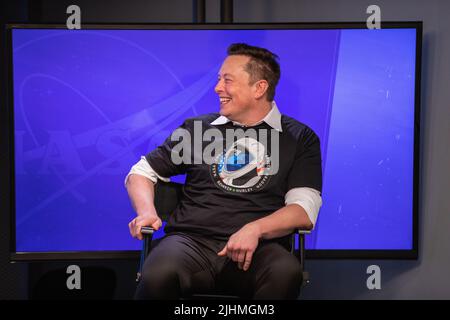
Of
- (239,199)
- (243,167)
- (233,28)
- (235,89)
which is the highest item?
(233,28)

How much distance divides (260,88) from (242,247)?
918 mm

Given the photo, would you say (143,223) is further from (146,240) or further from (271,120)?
(271,120)

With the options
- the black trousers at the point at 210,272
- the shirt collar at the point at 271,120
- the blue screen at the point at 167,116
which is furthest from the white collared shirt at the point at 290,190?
the blue screen at the point at 167,116

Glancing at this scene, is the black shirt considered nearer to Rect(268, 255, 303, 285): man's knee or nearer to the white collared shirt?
the white collared shirt

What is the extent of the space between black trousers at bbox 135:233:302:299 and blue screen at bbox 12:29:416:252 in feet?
3.04

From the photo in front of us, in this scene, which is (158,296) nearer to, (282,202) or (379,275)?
(282,202)

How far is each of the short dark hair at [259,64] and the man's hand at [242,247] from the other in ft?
2.78

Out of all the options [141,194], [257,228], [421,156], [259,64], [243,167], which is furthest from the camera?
[421,156]

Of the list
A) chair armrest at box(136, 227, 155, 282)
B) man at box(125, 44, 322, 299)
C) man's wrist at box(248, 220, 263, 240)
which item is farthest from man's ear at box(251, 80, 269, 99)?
chair armrest at box(136, 227, 155, 282)

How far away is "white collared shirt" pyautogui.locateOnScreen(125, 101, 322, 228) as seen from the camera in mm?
2867

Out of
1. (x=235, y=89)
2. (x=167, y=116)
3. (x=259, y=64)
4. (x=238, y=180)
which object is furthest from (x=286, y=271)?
(x=167, y=116)

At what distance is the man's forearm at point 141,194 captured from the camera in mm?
2854

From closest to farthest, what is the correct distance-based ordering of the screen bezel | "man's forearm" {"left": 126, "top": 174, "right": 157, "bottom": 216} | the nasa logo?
"man's forearm" {"left": 126, "top": 174, "right": 157, "bottom": 216}
the nasa logo
the screen bezel

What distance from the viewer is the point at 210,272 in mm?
2785
